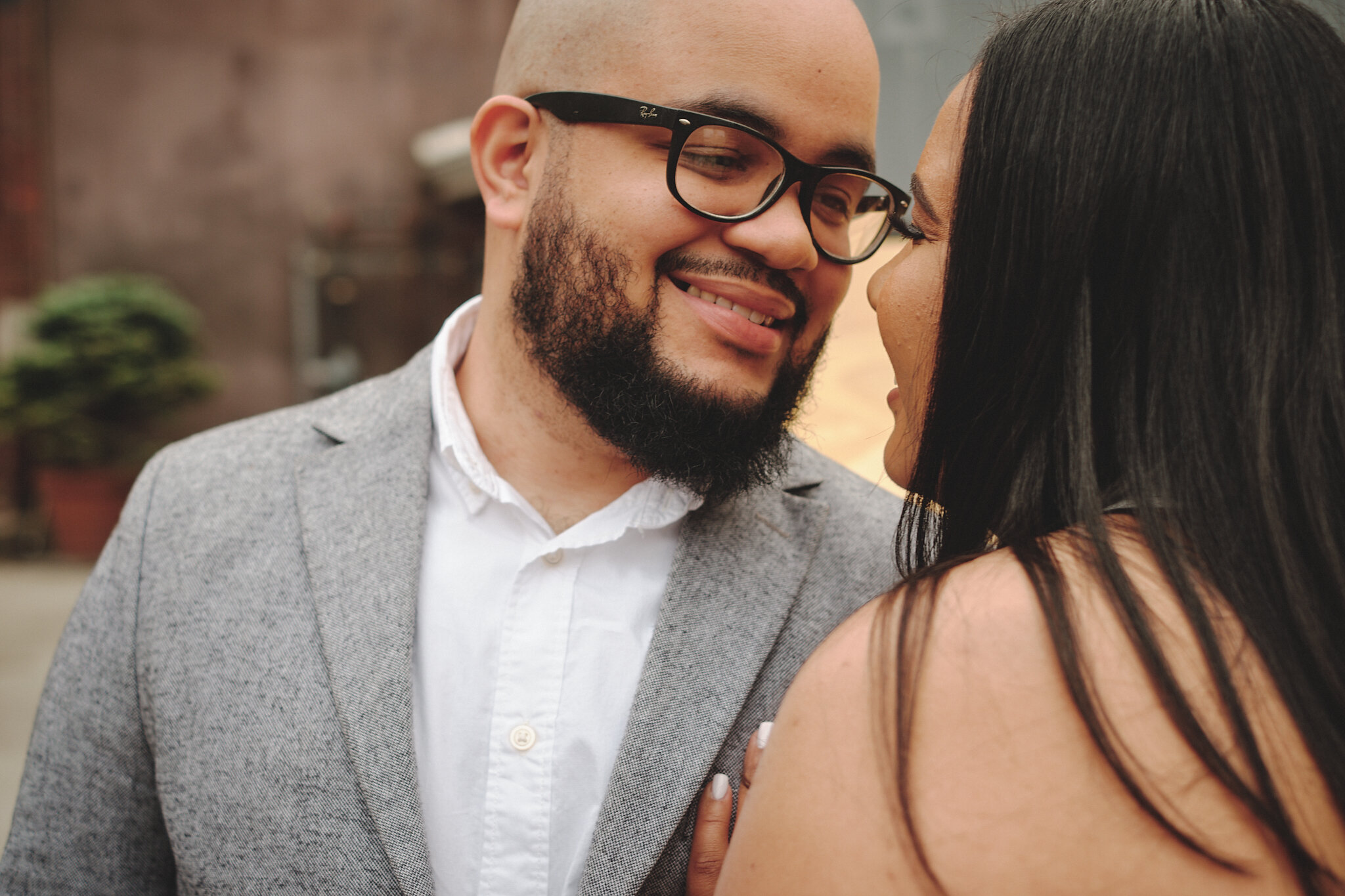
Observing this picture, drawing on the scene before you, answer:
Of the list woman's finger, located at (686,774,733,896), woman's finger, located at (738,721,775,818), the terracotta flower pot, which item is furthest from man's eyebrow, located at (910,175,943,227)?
the terracotta flower pot

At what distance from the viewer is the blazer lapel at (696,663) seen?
1371 mm

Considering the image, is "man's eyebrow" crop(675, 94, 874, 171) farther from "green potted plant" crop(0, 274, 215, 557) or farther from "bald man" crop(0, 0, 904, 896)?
"green potted plant" crop(0, 274, 215, 557)

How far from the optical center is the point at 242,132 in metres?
8.66

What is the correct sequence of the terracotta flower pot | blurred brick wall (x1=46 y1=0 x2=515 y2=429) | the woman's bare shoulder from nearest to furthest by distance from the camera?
the woman's bare shoulder → the terracotta flower pot → blurred brick wall (x1=46 y1=0 x2=515 y2=429)

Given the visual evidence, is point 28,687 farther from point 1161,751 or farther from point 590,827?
point 1161,751

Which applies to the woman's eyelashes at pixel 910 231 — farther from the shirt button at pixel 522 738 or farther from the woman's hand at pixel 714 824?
the shirt button at pixel 522 738

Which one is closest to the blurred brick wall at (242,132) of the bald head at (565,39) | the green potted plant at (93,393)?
the green potted plant at (93,393)

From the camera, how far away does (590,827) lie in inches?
57.2

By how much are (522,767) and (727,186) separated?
1.04m

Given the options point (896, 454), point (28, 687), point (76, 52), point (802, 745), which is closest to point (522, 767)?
point (802, 745)

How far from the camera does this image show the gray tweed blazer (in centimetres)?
139

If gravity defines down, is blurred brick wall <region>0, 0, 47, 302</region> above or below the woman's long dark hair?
below

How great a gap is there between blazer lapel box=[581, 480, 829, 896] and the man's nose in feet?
1.51

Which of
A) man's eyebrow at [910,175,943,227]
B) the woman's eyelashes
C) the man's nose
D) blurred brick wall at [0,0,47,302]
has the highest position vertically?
man's eyebrow at [910,175,943,227]
